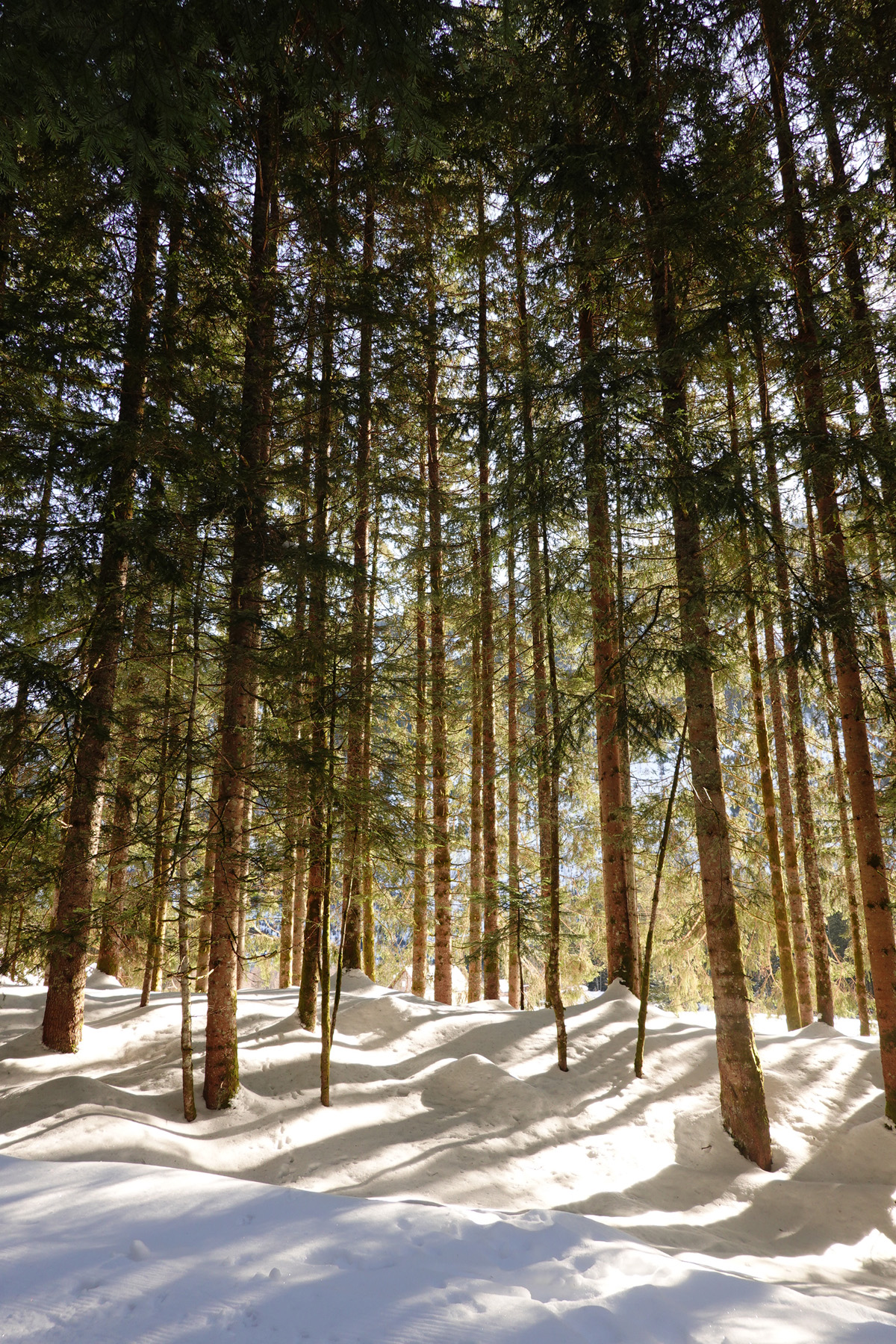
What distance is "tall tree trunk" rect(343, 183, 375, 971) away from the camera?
720 centimetres

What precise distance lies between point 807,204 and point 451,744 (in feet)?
→ 30.3

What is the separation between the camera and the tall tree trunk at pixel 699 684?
6.27 m

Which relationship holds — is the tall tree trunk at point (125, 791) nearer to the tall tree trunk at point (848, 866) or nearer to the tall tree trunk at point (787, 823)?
the tall tree trunk at point (787, 823)

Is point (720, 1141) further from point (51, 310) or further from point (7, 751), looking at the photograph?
point (51, 310)

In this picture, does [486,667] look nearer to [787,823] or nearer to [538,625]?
[538,625]

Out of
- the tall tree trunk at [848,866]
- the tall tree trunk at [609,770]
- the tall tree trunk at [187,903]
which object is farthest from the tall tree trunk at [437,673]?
the tall tree trunk at [848,866]

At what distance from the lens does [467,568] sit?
428 inches

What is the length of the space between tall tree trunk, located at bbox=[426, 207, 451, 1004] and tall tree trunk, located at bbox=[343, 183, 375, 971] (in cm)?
95

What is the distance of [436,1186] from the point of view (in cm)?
543

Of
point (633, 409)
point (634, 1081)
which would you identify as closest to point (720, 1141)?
point (634, 1081)

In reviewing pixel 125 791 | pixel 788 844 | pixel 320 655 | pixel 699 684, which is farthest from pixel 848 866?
pixel 125 791

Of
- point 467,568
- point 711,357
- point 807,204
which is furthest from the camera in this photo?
point 467,568

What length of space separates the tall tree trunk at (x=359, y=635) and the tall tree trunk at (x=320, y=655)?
337 mm

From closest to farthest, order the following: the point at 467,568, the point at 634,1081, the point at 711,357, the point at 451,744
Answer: the point at 711,357, the point at 634,1081, the point at 467,568, the point at 451,744
